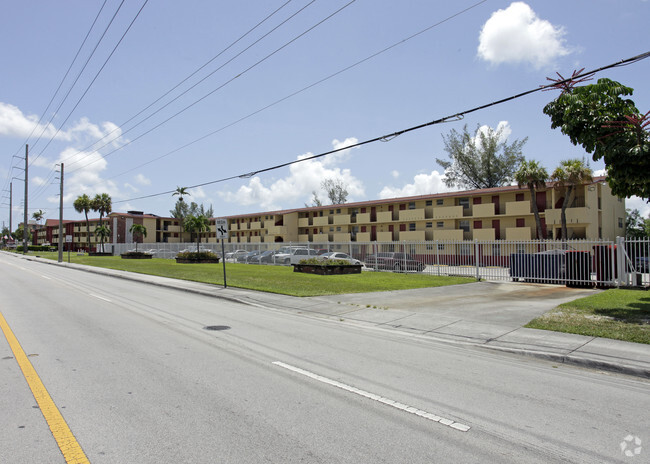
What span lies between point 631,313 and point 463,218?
32.6 metres

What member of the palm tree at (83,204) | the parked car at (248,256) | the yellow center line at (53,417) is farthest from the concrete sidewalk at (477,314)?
the palm tree at (83,204)

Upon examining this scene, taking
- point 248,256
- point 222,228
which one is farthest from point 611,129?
point 248,256

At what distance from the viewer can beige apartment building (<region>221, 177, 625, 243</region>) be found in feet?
114

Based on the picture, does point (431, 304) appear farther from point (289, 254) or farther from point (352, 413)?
point (289, 254)

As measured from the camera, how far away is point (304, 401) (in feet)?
15.4

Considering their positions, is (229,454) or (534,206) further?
(534,206)

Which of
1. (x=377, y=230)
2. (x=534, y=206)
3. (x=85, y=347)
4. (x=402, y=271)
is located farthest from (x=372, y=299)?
(x=377, y=230)

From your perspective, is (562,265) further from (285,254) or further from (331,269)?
(285,254)

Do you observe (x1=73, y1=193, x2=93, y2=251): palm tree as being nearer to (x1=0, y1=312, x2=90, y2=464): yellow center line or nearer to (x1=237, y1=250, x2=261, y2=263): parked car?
(x1=237, y1=250, x2=261, y2=263): parked car

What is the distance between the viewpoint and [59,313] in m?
10.8

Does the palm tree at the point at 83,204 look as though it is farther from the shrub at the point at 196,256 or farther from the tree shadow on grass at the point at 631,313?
the tree shadow on grass at the point at 631,313

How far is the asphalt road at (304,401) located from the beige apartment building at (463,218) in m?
27.1

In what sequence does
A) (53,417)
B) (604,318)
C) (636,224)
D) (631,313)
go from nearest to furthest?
(53,417), (604,318), (631,313), (636,224)

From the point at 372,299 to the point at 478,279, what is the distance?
343 inches
